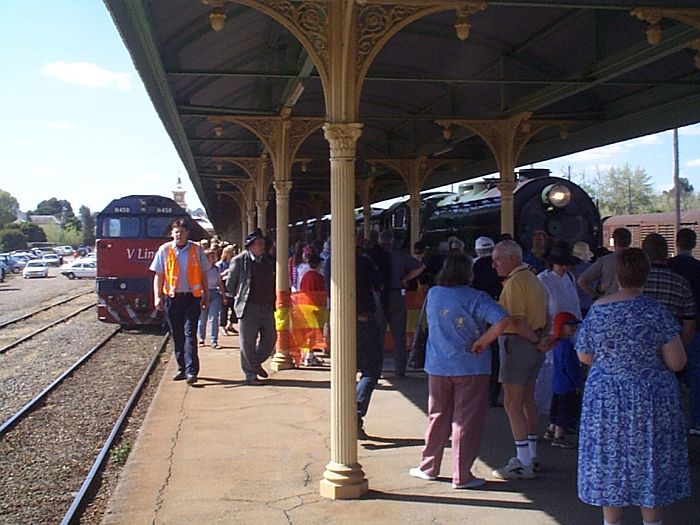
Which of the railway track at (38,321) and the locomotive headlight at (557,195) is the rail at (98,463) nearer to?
the railway track at (38,321)

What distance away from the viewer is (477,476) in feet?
22.4

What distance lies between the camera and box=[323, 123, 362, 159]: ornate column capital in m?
6.47

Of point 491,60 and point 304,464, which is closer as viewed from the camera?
point 304,464

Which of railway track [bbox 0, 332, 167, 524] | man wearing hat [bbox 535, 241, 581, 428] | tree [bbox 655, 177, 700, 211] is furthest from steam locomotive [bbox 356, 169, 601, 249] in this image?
tree [bbox 655, 177, 700, 211]

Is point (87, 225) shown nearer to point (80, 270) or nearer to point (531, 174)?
point (80, 270)

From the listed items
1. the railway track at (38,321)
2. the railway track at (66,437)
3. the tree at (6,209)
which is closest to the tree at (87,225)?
the tree at (6,209)

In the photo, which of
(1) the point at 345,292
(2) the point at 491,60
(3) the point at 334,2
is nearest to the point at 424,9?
(3) the point at 334,2

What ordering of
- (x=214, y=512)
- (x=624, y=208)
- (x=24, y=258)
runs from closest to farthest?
(x=214, y=512) → (x=24, y=258) → (x=624, y=208)

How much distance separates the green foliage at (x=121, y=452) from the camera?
850 centimetres

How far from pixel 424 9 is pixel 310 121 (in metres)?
5.74

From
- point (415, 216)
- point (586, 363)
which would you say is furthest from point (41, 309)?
point (586, 363)

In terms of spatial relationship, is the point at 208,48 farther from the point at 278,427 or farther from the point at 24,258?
the point at 24,258

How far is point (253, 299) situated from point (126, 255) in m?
9.11

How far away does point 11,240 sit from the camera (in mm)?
110938
